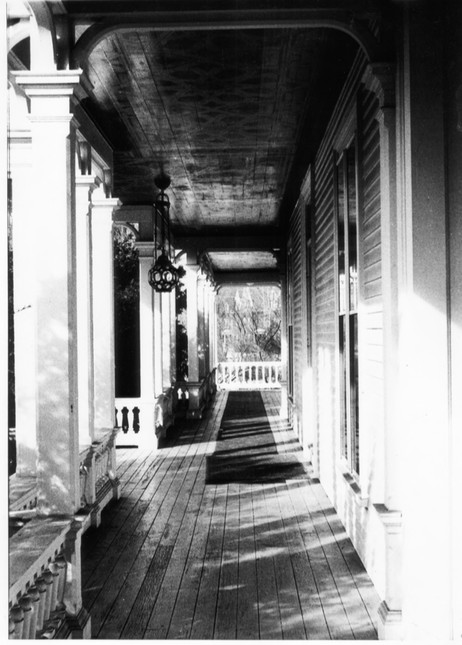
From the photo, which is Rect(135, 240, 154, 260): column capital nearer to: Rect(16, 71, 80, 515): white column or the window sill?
the window sill

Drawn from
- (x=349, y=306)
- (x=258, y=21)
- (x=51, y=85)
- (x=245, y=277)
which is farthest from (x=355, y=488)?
(x=245, y=277)

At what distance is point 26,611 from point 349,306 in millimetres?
3358

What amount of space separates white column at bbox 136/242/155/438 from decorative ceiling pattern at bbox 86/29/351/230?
59.1 inches

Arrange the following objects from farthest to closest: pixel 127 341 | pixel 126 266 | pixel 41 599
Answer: pixel 126 266 < pixel 127 341 < pixel 41 599

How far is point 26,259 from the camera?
483 centimetres

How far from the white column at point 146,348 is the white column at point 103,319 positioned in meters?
2.97

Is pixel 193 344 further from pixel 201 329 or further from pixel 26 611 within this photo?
pixel 26 611

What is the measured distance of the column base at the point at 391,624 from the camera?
336cm

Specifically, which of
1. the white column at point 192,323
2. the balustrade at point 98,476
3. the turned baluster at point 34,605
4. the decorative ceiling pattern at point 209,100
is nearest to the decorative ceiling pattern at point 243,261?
the white column at point 192,323

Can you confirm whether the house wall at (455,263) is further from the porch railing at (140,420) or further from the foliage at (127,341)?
the foliage at (127,341)

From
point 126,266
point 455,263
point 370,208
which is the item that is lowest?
point 455,263

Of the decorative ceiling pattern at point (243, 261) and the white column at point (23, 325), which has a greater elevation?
the decorative ceiling pattern at point (243, 261)

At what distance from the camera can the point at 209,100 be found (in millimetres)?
5508
